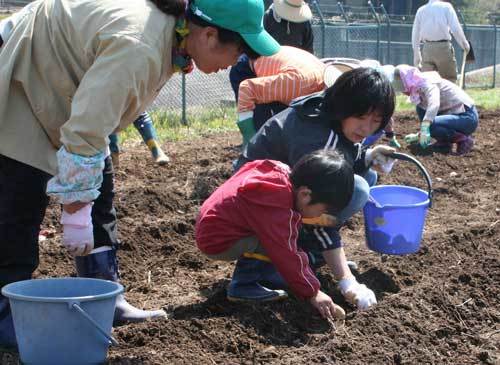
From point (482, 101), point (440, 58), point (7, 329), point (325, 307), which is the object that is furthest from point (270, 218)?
point (482, 101)

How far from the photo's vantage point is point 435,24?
38.4 feet

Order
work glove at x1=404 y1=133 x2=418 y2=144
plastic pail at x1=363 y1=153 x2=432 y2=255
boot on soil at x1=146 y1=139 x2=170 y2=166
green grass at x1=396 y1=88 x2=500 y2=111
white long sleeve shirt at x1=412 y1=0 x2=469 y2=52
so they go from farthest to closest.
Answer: green grass at x1=396 y1=88 x2=500 y2=111 → white long sleeve shirt at x1=412 y1=0 x2=469 y2=52 → work glove at x1=404 y1=133 x2=418 y2=144 → boot on soil at x1=146 y1=139 x2=170 y2=166 → plastic pail at x1=363 y1=153 x2=432 y2=255

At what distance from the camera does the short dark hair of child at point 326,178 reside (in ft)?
11.8

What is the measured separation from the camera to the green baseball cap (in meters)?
2.96

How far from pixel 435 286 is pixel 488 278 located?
1.33ft

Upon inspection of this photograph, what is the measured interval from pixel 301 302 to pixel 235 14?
1562mm

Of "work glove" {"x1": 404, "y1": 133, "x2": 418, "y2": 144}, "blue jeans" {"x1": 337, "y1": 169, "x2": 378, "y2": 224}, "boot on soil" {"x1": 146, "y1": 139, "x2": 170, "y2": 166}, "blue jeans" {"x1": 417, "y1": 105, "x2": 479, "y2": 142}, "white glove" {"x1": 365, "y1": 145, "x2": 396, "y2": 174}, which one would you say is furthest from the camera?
"work glove" {"x1": 404, "y1": 133, "x2": 418, "y2": 144}

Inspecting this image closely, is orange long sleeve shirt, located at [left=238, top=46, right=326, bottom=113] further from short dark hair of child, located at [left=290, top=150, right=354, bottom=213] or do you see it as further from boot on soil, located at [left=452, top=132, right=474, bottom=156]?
boot on soil, located at [left=452, top=132, right=474, bottom=156]

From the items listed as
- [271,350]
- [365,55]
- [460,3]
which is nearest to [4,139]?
[271,350]

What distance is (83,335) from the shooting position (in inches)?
115

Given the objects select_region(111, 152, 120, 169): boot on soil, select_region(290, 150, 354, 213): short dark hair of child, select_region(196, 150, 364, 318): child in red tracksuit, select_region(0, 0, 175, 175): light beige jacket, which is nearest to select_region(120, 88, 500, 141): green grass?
select_region(111, 152, 120, 169): boot on soil

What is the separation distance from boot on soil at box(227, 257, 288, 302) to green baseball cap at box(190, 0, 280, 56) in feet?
4.30

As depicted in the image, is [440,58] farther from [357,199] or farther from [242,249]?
[242,249]

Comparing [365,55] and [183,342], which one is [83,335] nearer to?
[183,342]
